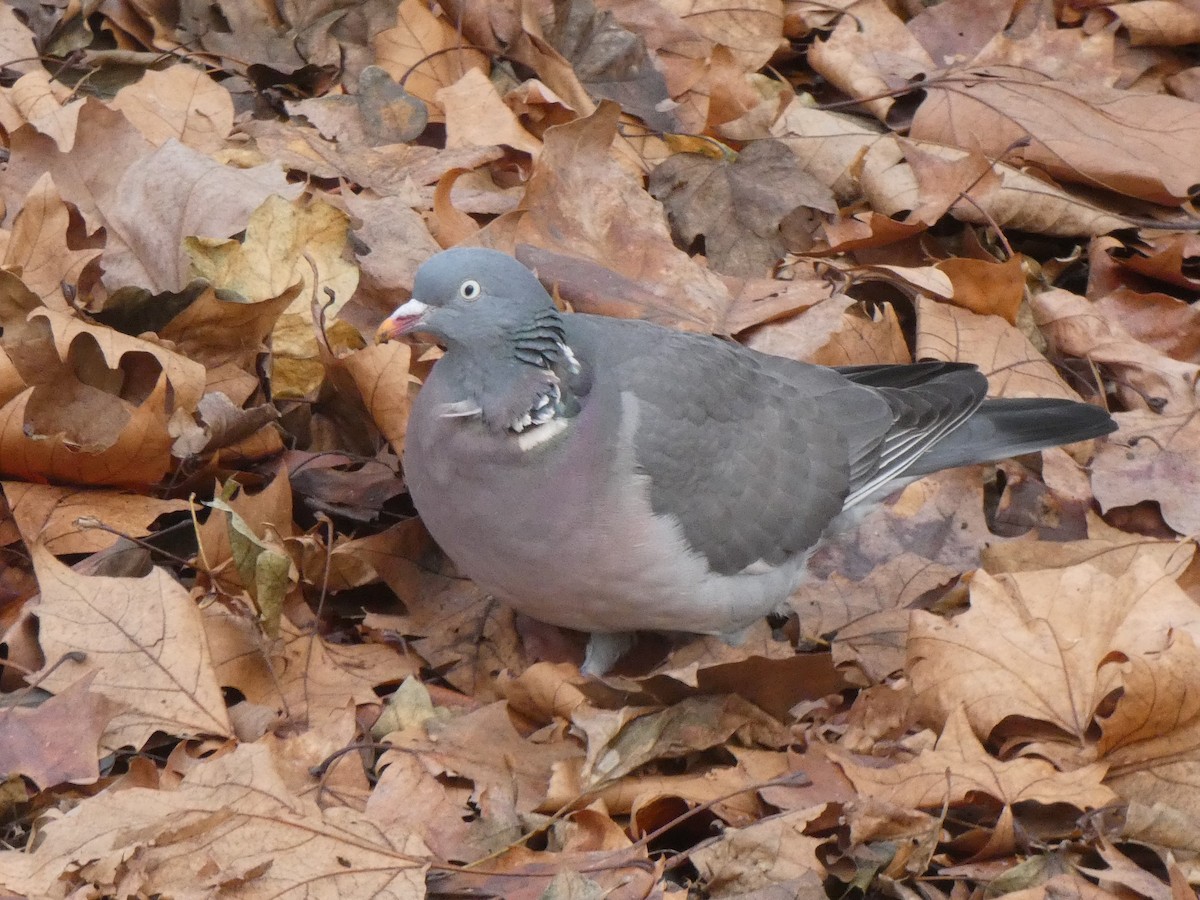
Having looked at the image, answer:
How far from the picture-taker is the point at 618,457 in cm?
353

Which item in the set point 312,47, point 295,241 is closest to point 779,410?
point 295,241

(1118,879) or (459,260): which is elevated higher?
(459,260)

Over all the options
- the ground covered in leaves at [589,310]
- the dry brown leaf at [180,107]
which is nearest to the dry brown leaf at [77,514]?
the ground covered in leaves at [589,310]

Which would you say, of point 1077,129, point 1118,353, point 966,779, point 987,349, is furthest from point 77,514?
point 1077,129

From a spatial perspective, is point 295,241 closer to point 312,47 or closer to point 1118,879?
point 312,47

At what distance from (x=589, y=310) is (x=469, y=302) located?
113cm

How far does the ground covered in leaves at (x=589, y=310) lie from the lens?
3033 millimetres

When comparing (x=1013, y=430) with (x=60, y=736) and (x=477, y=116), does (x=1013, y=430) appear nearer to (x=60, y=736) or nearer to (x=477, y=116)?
(x=477, y=116)

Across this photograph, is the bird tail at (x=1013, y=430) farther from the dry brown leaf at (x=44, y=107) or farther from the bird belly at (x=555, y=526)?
the dry brown leaf at (x=44, y=107)

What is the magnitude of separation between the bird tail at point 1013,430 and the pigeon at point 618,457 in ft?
0.24

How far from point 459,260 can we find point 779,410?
107 centimetres

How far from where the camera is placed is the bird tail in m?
4.27

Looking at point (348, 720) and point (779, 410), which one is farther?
point (779, 410)

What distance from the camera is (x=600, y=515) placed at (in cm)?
346
